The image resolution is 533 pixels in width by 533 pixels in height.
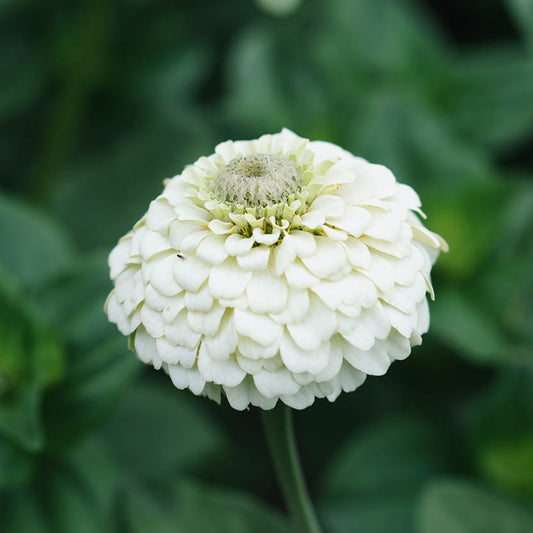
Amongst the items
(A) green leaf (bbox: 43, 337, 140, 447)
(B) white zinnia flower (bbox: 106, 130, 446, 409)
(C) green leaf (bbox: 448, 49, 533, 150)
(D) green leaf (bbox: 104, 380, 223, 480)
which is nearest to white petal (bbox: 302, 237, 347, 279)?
(B) white zinnia flower (bbox: 106, 130, 446, 409)

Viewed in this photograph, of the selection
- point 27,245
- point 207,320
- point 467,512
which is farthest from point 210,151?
point 207,320

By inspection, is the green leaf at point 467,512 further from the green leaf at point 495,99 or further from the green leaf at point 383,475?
the green leaf at point 495,99

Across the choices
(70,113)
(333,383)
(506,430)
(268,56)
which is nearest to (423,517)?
(506,430)

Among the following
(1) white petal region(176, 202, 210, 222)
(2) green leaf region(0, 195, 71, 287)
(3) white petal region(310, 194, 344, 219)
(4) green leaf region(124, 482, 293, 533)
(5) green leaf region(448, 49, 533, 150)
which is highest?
(5) green leaf region(448, 49, 533, 150)

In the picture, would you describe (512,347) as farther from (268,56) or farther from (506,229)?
(268,56)

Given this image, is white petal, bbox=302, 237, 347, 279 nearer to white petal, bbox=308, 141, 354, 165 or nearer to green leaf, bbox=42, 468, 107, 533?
white petal, bbox=308, 141, 354, 165

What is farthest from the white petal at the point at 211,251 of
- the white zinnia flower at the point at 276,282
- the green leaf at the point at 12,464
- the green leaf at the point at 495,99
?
the green leaf at the point at 495,99
